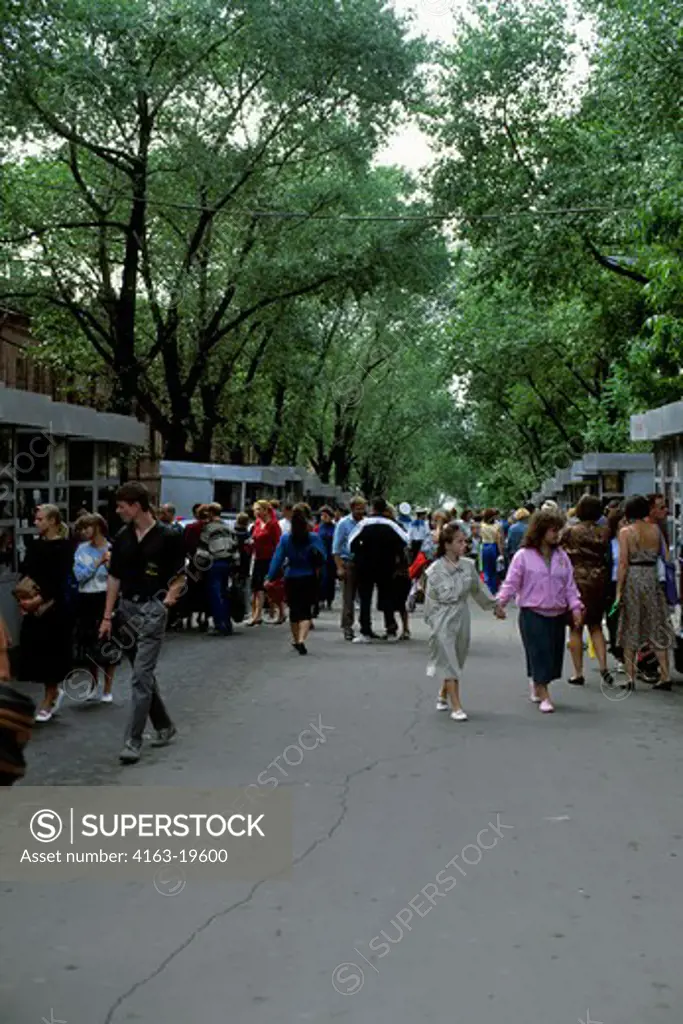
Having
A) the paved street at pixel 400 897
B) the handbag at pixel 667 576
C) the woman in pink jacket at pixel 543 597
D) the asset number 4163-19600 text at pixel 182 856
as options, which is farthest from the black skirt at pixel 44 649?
the handbag at pixel 667 576

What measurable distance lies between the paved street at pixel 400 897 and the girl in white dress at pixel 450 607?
1.64 ft

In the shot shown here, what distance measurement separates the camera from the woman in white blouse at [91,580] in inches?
486

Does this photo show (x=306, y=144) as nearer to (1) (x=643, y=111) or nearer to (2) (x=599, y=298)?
(2) (x=599, y=298)

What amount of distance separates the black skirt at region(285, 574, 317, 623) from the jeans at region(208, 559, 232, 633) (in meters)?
2.64

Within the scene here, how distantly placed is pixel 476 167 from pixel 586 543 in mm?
13500

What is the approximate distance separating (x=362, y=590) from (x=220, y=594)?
2.01 meters

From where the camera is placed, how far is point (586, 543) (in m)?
13.8

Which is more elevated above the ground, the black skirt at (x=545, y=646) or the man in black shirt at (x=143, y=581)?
the man in black shirt at (x=143, y=581)

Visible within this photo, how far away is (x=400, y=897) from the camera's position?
5.77 metres

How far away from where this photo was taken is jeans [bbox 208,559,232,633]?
19.0 m

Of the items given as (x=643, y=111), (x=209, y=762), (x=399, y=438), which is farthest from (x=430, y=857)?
(x=399, y=438)

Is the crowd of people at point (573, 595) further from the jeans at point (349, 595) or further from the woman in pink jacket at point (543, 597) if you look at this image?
the jeans at point (349, 595)

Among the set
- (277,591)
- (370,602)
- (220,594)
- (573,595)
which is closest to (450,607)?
(573,595)

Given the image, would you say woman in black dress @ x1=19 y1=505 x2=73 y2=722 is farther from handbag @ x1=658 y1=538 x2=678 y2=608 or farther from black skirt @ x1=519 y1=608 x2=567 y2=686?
handbag @ x1=658 y1=538 x2=678 y2=608
